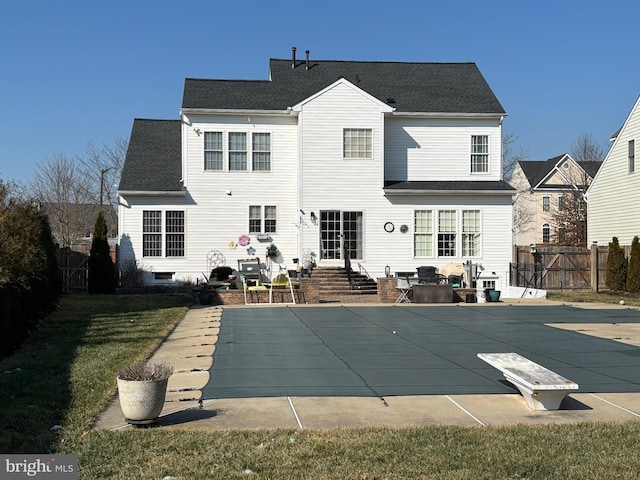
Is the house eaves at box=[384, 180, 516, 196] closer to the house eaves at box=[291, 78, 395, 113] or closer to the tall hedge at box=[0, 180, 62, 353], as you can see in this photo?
the house eaves at box=[291, 78, 395, 113]

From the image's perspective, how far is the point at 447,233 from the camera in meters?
28.5

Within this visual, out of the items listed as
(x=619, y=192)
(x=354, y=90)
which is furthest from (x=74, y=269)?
(x=619, y=192)

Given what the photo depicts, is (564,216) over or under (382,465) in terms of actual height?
over

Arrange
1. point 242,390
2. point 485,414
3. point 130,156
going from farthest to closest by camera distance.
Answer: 1. point 130,156
2. point 242,390
3. point 485,414

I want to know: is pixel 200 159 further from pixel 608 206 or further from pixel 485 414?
pixel 485 414

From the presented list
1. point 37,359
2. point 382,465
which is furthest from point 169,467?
point 37,359

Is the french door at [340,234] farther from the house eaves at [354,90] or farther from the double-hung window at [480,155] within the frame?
the double-hung window at [480,155]

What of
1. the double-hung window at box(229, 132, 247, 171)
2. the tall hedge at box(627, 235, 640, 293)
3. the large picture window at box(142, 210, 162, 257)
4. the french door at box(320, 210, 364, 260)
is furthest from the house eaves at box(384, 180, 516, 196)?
the large picture window at box(142, 210, 162, 257)

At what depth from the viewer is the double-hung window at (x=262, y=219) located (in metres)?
27.9

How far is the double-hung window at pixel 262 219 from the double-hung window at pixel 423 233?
579 cm

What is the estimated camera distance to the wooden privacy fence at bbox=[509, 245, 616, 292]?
2909cm

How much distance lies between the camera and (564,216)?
46.9m

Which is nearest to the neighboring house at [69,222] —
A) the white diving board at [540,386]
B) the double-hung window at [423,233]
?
the double-hung window at [423,233]

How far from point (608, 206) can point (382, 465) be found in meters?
30.0
